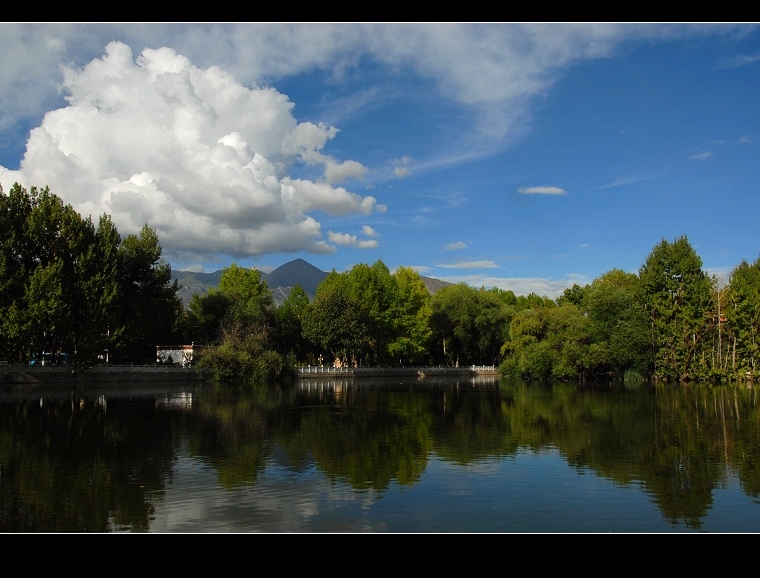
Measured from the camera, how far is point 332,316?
72938 millimetres

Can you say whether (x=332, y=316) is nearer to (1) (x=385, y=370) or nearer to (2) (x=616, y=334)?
(1) (x=385, y=370)

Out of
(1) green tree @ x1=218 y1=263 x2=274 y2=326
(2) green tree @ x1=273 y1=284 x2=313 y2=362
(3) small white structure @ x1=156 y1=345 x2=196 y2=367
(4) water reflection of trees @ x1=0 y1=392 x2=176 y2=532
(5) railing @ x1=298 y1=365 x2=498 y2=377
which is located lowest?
(5) railing @ x1=298 y1=365 x2=498 y2=377

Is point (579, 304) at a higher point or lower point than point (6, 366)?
higher

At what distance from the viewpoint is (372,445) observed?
63.8 feet

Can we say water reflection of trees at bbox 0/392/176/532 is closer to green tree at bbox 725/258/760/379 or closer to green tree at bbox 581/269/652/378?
green tree at bbox 581/269/652/378

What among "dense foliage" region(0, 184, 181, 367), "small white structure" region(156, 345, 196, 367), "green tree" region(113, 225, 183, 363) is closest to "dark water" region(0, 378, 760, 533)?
"dense foliage" region(0, 184, 181, 367)

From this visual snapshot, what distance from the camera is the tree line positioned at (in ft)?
163

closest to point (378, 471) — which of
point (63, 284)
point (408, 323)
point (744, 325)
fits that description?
point (63, 284)

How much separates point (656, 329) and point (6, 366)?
60827mm

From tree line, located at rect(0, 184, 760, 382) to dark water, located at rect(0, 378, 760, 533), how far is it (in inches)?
952

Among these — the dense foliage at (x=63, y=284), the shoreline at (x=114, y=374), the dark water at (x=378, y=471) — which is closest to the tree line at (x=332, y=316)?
the dense foliage at (x=63, y=284)
